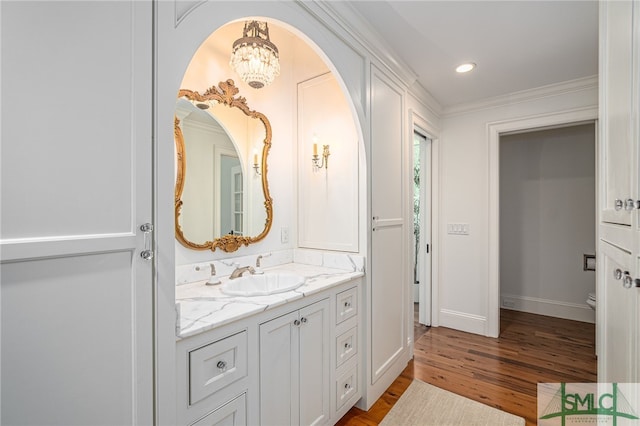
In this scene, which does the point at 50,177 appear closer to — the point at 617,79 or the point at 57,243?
the point at 57,243

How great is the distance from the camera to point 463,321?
3.32 meters

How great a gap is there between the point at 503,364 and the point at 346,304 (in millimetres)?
Result: 1800

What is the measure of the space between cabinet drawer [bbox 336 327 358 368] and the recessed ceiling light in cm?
227

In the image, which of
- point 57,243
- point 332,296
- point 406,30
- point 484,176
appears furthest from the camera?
point 484,176

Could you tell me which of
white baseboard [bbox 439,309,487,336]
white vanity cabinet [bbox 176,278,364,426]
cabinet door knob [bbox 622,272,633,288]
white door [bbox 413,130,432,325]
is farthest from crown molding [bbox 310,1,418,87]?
white baseboard [bbox 439,309,487,336]

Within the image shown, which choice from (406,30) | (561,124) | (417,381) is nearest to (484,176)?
(561,124)

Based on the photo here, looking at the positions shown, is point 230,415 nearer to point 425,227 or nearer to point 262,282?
point 262,282

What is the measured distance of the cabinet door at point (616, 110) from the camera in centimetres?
84

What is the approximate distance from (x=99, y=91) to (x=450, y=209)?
339 cm

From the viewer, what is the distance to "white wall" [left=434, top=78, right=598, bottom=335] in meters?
3.12

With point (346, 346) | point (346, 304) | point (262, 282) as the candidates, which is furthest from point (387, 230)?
point (262, 282)

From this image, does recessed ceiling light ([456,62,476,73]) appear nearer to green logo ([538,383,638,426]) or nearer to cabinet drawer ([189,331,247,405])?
Answer: green logo ([538,383,638,426])

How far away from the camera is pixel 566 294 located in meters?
3.64

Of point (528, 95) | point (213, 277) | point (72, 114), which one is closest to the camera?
point (72, 114)
